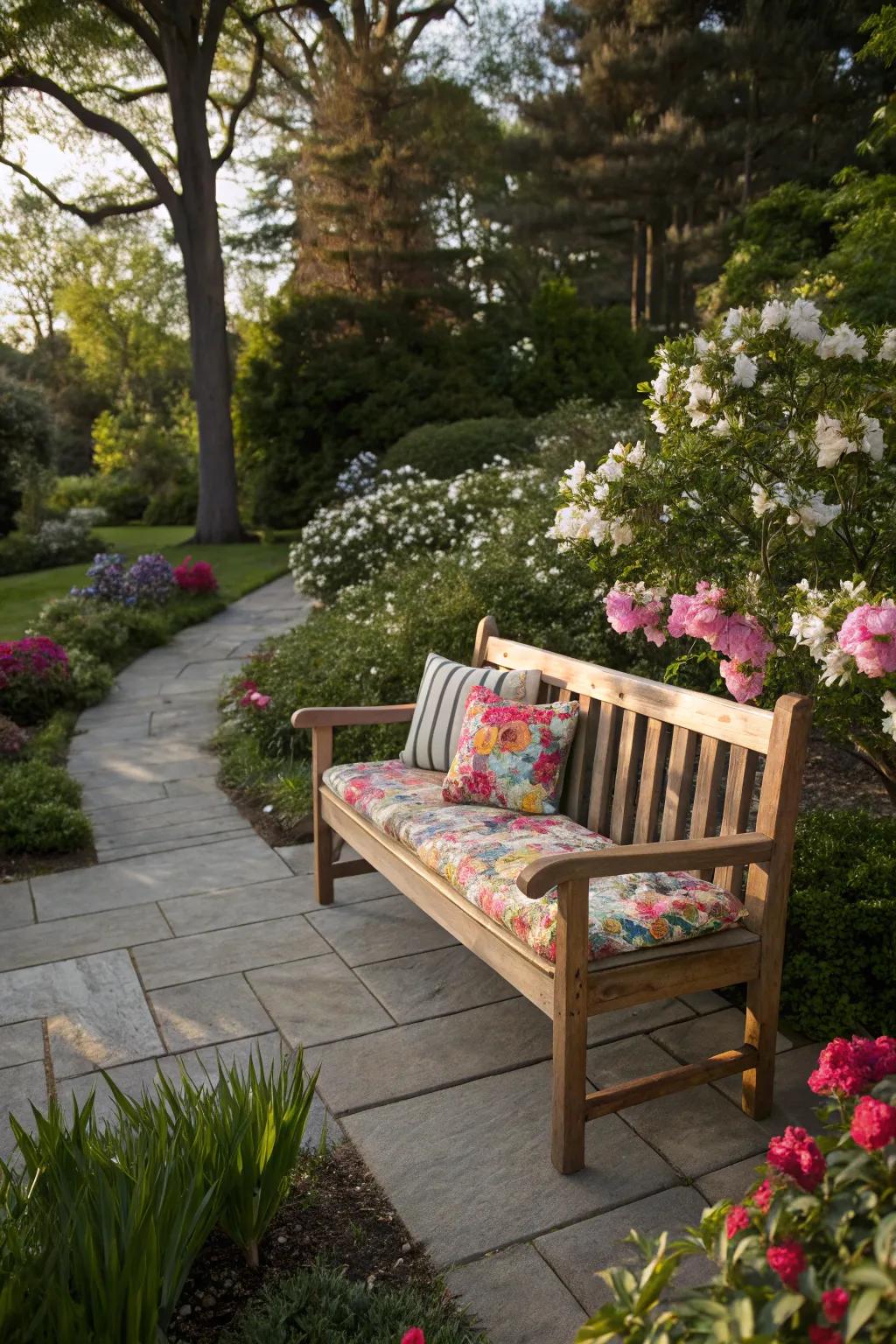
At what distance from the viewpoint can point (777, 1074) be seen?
286 cm

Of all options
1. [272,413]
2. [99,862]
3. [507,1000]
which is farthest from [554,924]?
[272,413]

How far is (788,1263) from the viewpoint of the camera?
1143 mm

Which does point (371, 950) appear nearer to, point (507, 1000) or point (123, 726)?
point (507, 1000)

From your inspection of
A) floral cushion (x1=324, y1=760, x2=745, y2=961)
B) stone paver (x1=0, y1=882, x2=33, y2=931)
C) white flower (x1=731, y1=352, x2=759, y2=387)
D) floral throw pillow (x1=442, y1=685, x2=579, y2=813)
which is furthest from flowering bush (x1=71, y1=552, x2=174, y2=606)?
white flower (x1=731, y1=352, x2=759, y2=387)

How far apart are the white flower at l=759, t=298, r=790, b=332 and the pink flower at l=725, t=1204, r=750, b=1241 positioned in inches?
84.5

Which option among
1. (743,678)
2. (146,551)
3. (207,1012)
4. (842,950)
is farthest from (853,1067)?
(146,551)

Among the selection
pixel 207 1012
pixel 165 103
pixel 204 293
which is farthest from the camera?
pixel 165 103

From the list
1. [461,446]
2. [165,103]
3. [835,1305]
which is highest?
[165,103]

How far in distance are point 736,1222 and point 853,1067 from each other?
30cm

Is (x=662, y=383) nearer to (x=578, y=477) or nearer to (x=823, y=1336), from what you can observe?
(x=578, y=477)

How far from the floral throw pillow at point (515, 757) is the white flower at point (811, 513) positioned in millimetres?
1049

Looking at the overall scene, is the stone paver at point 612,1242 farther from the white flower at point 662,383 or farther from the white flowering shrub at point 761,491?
the white flower at point 662,383

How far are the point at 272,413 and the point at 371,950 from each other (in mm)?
14886

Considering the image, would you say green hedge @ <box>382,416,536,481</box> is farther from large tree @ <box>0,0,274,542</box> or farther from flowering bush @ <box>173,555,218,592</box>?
large tree @ <box>0,0,274,542</box>
